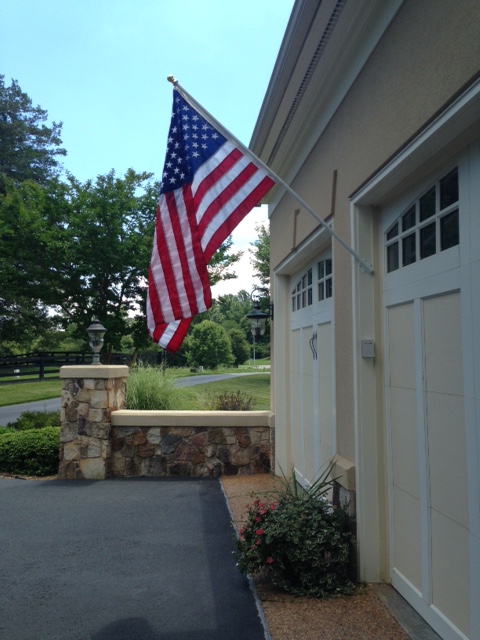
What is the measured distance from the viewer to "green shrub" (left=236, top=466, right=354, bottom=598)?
3.41 m

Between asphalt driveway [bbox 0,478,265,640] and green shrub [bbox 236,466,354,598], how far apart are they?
271 millimetres

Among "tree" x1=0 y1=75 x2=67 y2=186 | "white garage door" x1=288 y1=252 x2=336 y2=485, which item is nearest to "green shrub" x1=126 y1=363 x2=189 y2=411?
"white garage door" x1=288 y1=252 x2=336 y2=485

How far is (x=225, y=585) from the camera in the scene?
3662 millimetres

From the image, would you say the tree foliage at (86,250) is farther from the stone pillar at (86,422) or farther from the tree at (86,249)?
the stone pillar at (86,422)

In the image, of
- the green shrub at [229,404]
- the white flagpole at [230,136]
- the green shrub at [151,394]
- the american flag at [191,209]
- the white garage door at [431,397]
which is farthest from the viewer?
the green shrub at [229,404]

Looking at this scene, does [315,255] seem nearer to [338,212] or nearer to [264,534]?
[338,212]

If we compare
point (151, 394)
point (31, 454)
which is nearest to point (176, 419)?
point (151, 394)

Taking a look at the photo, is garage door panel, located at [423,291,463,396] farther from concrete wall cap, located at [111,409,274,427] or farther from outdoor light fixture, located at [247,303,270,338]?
outdoor light fixture, located at [247,303,270,338]

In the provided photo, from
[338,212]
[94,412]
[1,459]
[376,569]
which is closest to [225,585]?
[376,569]

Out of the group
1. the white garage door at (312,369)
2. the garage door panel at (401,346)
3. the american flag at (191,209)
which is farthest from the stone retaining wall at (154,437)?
the garage door panel at (401,346)

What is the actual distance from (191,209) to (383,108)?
154 centimetres

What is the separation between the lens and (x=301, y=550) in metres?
3.40

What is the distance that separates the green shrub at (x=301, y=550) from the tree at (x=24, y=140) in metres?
27.2

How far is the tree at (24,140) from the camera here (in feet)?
89.9
